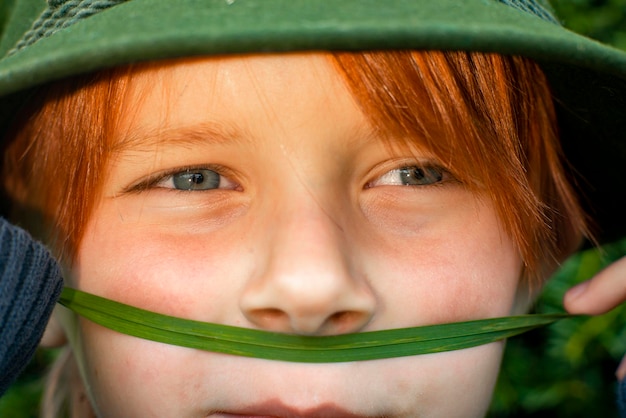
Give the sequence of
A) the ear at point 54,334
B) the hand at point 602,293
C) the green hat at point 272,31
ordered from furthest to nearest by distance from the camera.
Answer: the ear at point 54,334, the hand at point 602,293, the green hat at point 272,31

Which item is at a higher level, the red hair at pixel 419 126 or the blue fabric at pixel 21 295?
the red hair at pixel 419 126

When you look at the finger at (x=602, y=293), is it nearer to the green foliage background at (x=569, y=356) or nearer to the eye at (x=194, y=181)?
the green foliage background at (x=569, y=356)

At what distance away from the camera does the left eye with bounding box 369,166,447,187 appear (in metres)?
1.66

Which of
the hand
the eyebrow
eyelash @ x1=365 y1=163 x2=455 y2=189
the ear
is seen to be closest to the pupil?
the eyebrow

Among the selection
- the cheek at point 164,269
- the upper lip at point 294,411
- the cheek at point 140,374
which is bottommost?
the upper lip at point 294,411

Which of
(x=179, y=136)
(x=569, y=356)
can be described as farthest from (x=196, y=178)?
(x=569, y=356)

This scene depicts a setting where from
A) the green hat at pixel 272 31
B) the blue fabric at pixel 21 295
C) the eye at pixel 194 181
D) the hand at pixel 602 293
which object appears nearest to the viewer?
the green hat at pixel 272 31

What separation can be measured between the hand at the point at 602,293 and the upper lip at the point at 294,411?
0.66m

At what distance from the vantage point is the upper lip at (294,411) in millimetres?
1482

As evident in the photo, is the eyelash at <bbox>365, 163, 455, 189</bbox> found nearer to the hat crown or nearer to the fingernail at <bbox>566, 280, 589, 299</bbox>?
the hat crown

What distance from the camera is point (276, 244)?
56.9 inches

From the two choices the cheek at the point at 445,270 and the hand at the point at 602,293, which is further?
the hand at the point at 602,293

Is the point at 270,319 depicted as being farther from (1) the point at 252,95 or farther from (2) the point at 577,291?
(2) the point at 577,291

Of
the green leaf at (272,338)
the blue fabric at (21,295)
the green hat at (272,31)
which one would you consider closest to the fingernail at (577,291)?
the green leaf at (272,338)
